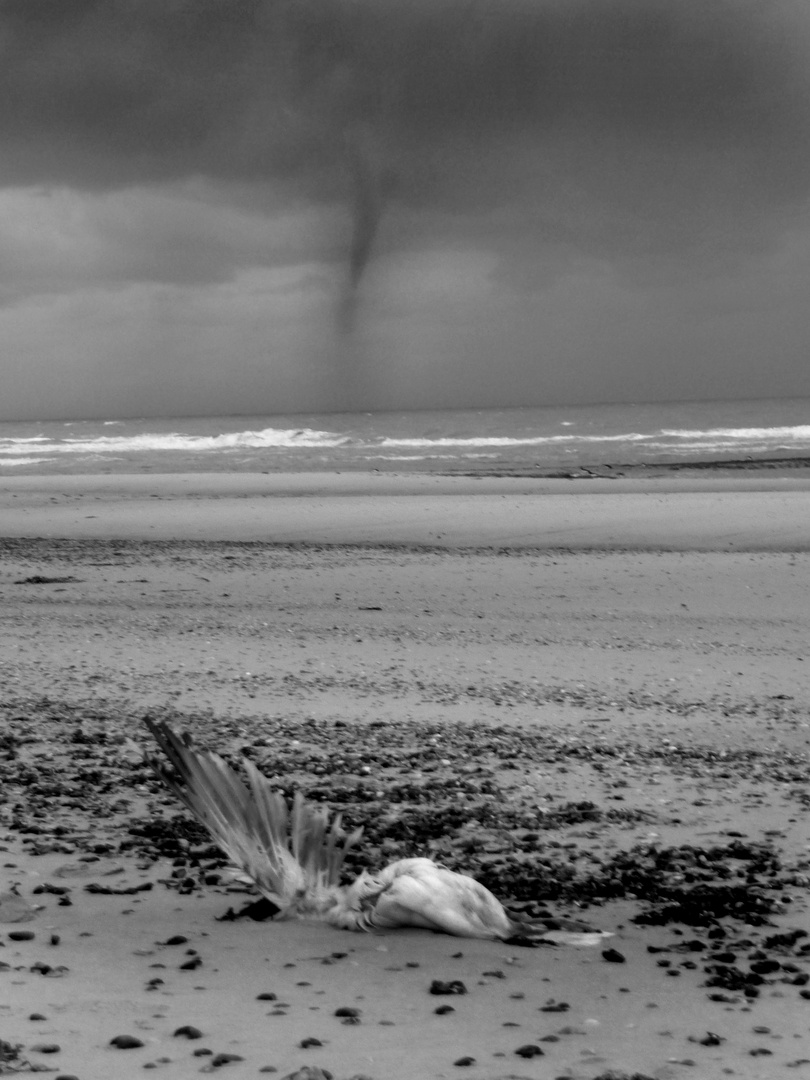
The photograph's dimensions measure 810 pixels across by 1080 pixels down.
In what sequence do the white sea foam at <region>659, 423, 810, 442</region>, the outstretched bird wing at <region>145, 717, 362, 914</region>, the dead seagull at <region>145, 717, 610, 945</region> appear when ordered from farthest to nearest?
1. the white sea foam at <region>659, 423, 810, 442</region>
2. the outstretched bird wing at <region>145, 717, 362, 914</region>
3. the dead seagull at <region>145, 717, 610, 945</region>

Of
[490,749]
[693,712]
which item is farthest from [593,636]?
[490,749]

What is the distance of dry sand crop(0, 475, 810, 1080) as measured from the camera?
2.94 m

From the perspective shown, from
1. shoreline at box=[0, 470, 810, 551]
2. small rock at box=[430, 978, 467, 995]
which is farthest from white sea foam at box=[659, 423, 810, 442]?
small rock at box=[430, 978, 467, 995]

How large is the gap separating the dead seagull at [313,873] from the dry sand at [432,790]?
83mm

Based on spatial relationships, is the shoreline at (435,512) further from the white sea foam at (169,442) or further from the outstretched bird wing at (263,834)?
the white sea foam at (169,442)

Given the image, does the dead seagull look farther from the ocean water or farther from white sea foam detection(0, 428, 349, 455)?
white sea foam detection(0, 428, 349, 455)

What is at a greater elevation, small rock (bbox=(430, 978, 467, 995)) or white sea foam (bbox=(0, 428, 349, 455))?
white sea foam (bbox=(0, 428, 349, 455))

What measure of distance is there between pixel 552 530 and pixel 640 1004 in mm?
12576

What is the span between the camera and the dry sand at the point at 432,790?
294 centimetres

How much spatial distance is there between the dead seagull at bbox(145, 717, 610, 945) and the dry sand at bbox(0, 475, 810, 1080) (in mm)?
83

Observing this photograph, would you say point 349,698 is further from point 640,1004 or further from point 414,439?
point 414,439

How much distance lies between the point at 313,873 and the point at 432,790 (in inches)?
54.1

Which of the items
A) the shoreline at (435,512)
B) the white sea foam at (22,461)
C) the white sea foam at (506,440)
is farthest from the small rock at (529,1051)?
the white sea foam at (506,440)

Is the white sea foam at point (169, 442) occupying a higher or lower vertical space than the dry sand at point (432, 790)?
higher
